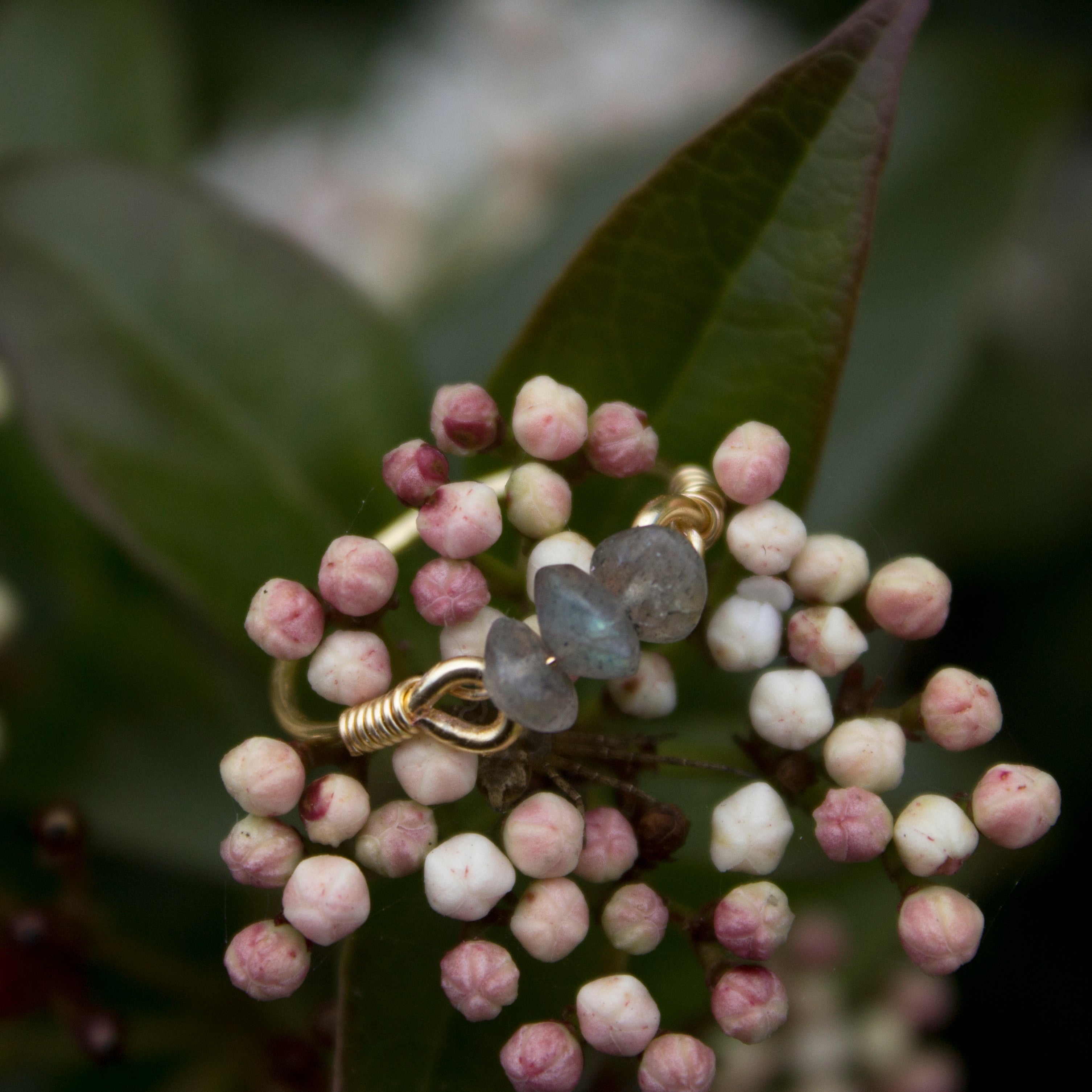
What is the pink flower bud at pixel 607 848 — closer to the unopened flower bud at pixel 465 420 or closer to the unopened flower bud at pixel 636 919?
the unopened flower bud at pixel 636 919

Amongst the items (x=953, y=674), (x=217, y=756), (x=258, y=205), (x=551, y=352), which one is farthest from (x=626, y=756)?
(x=258, y=205)

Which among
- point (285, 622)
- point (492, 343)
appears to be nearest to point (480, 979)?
point (285, 622)

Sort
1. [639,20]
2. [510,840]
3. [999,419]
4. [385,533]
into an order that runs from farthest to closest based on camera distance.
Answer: [639,20] < [999,419] < [385,533] < [510,840]

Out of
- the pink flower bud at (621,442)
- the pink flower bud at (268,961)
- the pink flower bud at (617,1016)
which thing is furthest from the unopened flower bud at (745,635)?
the pink flower bud at (268,961)

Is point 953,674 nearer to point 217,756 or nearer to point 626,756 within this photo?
point 626,756

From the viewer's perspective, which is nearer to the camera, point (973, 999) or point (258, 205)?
point (973, 999)

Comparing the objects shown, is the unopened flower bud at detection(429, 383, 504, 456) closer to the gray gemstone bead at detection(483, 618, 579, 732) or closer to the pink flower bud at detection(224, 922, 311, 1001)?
the gray gemstone bead at detection(483, 618, 579, 732)

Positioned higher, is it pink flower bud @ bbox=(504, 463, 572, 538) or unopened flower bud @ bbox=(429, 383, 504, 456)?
unopened flower bud @ bbox=(429, 383, 504, 456)

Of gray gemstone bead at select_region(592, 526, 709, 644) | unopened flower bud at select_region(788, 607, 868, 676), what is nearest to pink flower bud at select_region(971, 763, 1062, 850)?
unopened flower bud at select_region(788, 607, 868, 676)
